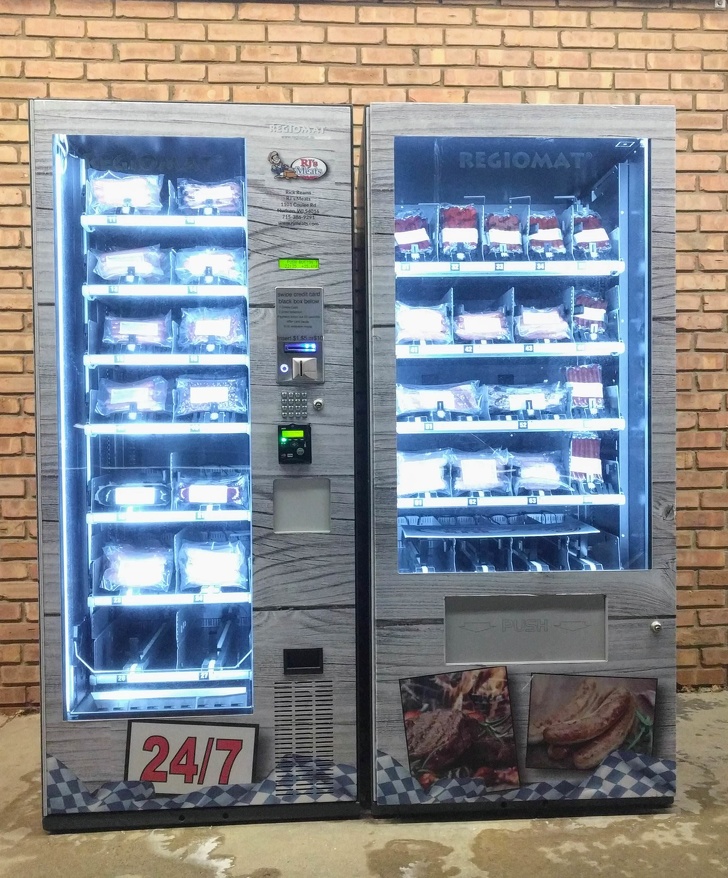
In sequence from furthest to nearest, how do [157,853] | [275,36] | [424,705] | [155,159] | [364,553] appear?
[275,36] < [364,553] < [155,159] < [424,705] < [157,853]

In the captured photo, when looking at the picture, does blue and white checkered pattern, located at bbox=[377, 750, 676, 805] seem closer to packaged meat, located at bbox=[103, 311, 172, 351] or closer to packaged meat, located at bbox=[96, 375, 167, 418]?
packaged meat, located at bbox=[96, 375, 167, 418]

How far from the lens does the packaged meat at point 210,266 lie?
2.38 m

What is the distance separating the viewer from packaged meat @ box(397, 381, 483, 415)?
249cm

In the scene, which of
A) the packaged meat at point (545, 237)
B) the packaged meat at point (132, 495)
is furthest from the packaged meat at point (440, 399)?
the packaged meat at point (132, 495)

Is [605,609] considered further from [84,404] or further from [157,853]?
[84,404]

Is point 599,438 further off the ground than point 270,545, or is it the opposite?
point 599,438

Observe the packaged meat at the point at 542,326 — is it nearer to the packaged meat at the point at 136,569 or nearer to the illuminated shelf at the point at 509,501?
the illuminated shelf at the point at 509,501

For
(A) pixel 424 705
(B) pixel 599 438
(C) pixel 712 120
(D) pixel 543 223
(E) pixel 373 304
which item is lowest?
(A) pixel 424 705

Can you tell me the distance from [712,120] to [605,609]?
242 centimetres

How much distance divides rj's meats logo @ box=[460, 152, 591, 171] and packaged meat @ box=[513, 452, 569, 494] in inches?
42.0

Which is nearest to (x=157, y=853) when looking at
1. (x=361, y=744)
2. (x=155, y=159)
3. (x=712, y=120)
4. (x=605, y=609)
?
(x=361, y=744)

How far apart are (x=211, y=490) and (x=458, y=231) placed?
1.26m

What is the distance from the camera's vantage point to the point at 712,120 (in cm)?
327

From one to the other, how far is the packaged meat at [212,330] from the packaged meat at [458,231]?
2.53 ft
